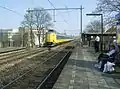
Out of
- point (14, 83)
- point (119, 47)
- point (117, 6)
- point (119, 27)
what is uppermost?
point (117, 6)

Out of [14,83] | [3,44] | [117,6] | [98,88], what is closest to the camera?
[98,88]

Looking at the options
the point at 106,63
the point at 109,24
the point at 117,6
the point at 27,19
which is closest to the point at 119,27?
the point at 106,63

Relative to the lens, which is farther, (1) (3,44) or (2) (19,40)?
(2) (19,40)

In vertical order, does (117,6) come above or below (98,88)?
above

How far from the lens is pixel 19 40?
69.6m

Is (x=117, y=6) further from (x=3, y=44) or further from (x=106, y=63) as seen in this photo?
(x=3, y=44)

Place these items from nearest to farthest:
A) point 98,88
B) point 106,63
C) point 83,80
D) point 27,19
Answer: point 98,88 < point 83,80 < point 106,63 < point 27,19

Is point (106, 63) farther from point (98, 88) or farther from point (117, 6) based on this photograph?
point (117, 6)

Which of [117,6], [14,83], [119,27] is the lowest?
[14,83]

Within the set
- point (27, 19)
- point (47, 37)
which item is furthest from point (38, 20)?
point (47, 37)

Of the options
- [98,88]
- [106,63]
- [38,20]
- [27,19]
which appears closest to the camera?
[98,88]

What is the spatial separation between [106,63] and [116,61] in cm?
77

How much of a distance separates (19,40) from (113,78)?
59865mm

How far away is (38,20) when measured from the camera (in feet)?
245
